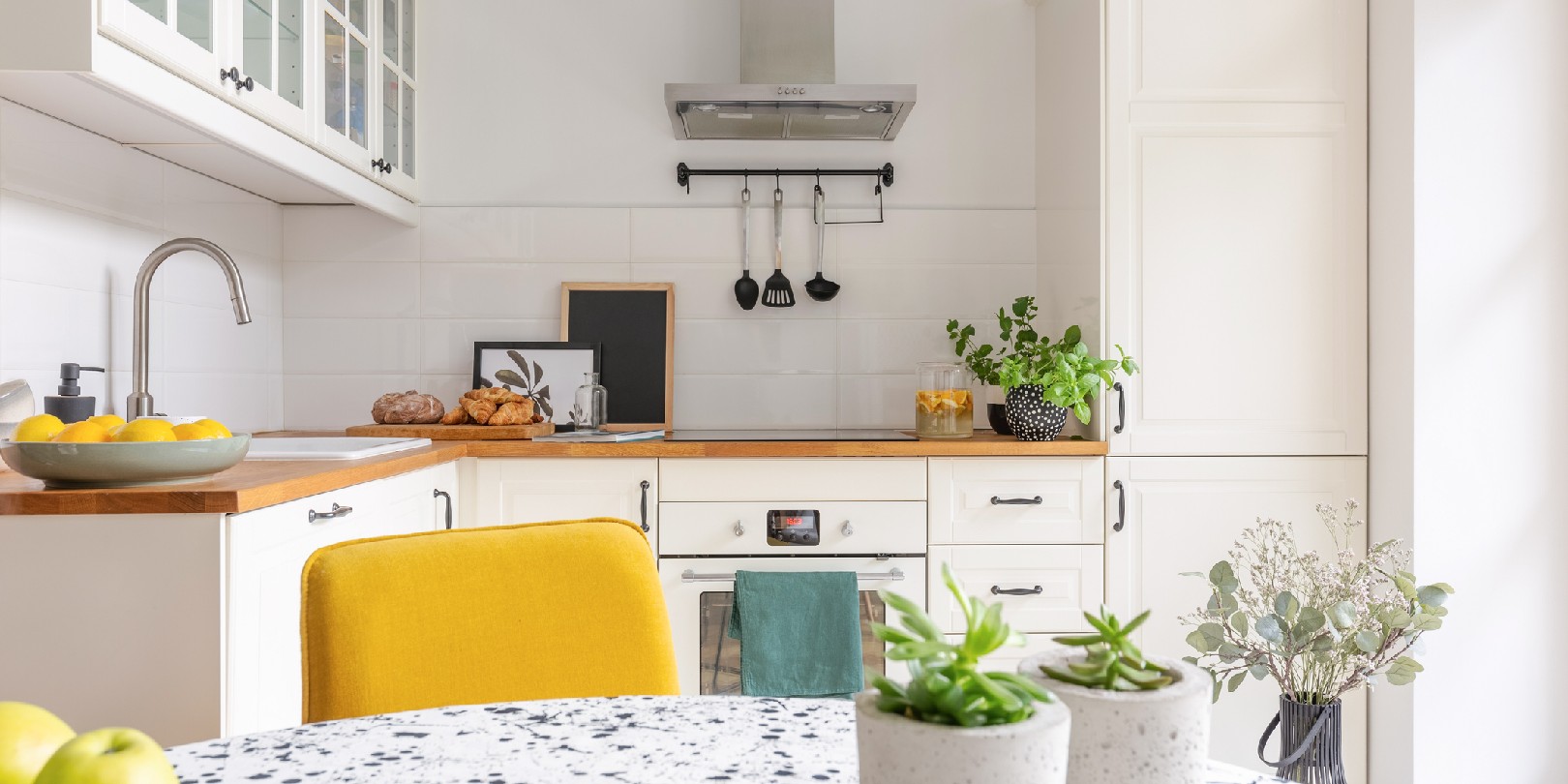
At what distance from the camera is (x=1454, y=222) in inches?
94.1

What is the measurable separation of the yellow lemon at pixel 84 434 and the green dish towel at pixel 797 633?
4.46 feet

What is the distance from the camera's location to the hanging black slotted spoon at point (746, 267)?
3.09 m

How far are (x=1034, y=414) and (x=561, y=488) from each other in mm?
1169

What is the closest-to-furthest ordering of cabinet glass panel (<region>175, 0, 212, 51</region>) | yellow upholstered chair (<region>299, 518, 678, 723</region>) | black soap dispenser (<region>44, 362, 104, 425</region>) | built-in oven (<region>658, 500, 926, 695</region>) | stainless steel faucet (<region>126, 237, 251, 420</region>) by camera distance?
yellow upholstered chair (<region>299, 518, 678, 723</region>) < cabinet glass panel (<region>175, 0, 212, 51</region>) < black soap dispenser (<region>44, 362, 104, 425</region>) < stainless steel faucet (<region>126, 237, 251, 420</region>) < built-in oven (<region>658, 500, 926, 695</region>)

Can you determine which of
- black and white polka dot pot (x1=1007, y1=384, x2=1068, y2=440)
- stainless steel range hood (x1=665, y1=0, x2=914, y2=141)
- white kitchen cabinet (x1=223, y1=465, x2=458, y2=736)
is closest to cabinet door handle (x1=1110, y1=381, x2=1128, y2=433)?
black and white polka dot pot (x1=1007, y1=384, x2=1068, y2=440)

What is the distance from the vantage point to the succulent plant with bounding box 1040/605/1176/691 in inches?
18.8

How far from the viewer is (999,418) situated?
113 inches

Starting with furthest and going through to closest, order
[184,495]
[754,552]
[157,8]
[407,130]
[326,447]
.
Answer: [407,130] < [754,552] < [326,447] < [157,8] < [184,495]

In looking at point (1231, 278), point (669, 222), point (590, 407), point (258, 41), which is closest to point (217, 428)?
point (258, 41)

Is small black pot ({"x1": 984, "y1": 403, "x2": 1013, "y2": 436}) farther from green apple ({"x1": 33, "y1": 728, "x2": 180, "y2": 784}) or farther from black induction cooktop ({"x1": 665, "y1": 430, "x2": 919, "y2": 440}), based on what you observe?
green apple ({"x1": 33, "y1": 728, "x2": 180, "y2": 784})

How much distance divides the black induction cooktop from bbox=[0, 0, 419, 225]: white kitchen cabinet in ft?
3.39

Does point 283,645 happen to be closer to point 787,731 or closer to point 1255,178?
point 787,731

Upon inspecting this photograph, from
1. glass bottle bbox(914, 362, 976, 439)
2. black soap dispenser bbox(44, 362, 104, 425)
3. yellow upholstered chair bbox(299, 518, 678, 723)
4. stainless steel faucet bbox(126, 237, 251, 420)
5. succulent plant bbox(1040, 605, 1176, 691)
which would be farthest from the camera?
glass bottle bbox(914, 362, 976, 439)

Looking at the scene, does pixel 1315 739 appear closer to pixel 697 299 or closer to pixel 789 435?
pixel 789 435
